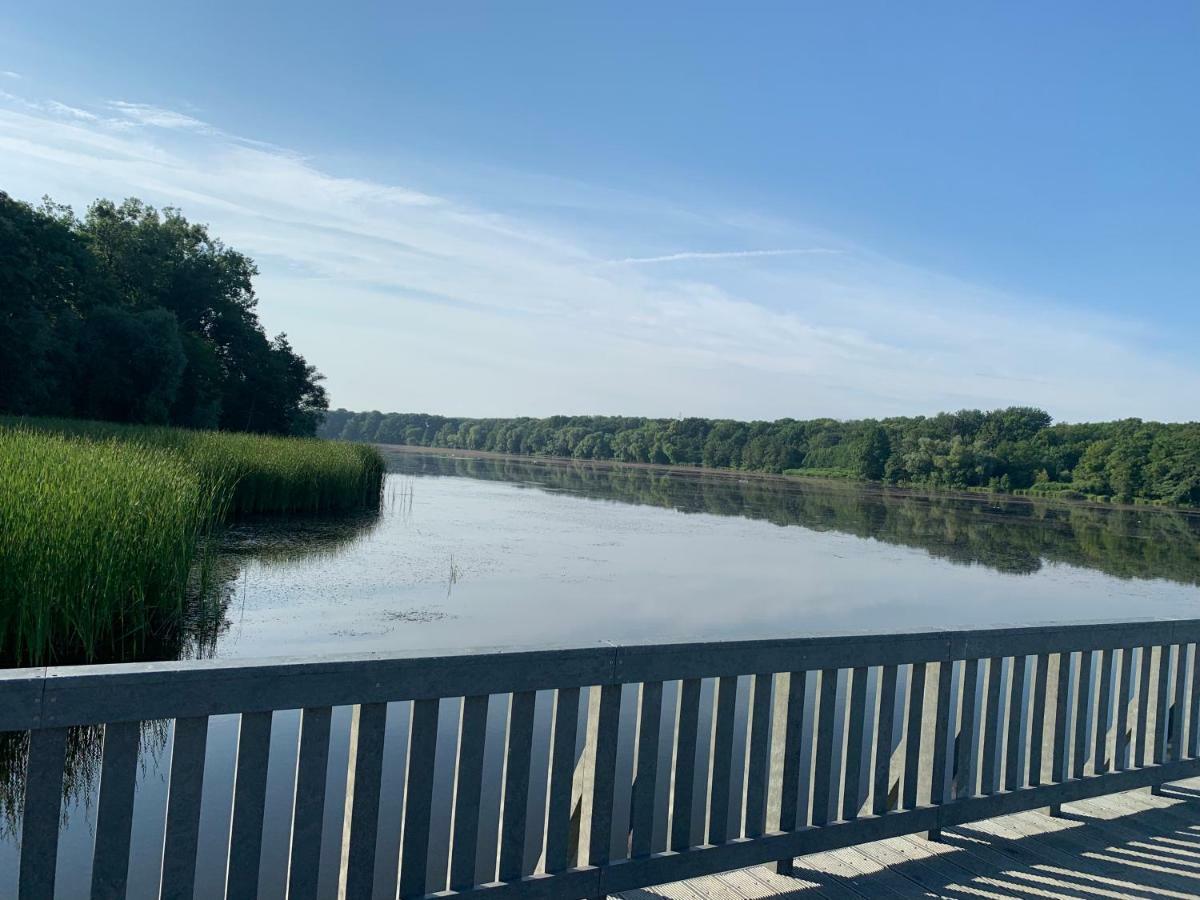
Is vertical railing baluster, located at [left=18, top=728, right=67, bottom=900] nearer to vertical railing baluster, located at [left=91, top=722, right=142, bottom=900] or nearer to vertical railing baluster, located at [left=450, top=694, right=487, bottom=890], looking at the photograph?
vertical railing baluster, located at [left=91, top=722, right=142, bottom=900]

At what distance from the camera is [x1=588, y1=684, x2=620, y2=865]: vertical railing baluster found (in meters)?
2.46

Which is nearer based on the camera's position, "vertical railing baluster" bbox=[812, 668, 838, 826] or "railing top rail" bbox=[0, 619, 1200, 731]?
"railing top rail" bbox=[0, 619, 1200, 731]

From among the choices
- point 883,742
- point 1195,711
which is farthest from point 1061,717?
point 1195,711

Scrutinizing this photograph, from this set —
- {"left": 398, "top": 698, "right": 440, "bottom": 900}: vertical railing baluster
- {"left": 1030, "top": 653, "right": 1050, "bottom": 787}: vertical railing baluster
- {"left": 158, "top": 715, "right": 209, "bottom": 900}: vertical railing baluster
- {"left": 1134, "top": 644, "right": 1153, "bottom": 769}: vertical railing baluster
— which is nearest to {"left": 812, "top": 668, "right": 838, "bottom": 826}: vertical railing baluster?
{"left": 1030, "top": 653, "right": 1050, "bottom": 787}: vertical railing baluster

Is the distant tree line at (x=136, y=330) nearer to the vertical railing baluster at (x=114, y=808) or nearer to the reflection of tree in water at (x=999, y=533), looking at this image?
the reflection of tree in water at (x=999, y=533)

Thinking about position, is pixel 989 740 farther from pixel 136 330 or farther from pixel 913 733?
pixel 136 330

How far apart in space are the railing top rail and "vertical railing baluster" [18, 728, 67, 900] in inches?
1.8

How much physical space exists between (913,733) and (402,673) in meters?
1.70

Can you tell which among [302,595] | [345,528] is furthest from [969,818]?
[345,528]

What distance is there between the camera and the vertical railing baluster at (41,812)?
5.90 feet

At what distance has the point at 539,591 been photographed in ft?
37.2

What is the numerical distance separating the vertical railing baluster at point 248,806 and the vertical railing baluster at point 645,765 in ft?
3.08

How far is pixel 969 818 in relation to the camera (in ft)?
10.4

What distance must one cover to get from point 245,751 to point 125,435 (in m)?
17.6
